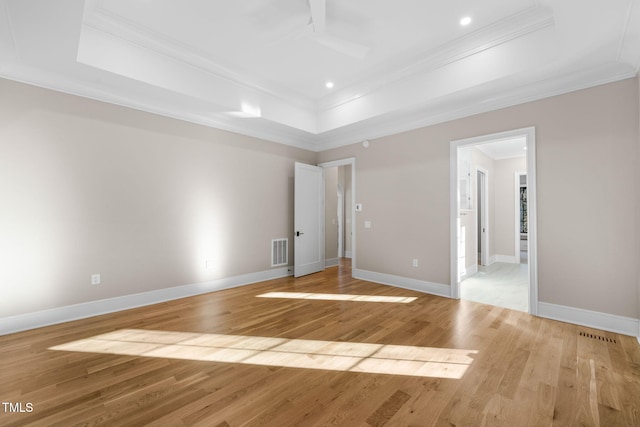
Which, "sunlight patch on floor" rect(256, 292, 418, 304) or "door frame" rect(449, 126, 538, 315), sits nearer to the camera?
"door frame" rect(449, 126, 538, 315)

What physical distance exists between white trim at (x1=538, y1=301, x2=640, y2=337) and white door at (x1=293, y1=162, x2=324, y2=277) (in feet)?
12.5

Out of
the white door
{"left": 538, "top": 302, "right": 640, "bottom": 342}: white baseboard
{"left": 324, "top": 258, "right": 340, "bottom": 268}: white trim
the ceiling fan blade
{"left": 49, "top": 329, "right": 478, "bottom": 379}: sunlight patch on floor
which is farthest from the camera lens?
{"left": 324, "top": 258, "right": 340, "bottom": 268}: white trim

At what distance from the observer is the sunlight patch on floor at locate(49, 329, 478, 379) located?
7.66ft

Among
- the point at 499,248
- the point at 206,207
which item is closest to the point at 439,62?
the point at 206,207

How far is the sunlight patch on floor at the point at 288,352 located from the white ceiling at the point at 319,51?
2.95 m

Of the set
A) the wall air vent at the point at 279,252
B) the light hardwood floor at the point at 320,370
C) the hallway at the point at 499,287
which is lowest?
the light hardwood floor at the point at 320,370

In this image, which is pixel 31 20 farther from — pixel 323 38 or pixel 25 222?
pixel 323 38

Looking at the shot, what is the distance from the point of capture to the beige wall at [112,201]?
3076 mm

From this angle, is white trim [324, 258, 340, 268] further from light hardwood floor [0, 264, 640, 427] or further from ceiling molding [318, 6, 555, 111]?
ceiling molding [318, 6, 555, 111]

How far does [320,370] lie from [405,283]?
9.38 ft

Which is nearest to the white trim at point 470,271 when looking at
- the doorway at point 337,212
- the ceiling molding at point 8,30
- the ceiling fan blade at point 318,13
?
the doorway at point 337,212

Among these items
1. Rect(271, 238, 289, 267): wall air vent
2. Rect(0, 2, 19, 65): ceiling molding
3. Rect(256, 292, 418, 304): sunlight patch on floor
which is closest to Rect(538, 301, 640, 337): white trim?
Rect(256, 292, 418, 304): sunlight patch on floor

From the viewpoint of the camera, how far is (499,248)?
7488mm

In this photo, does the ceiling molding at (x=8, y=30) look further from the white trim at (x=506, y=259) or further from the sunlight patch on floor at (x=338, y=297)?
the white trim at (x=506, y=259)
